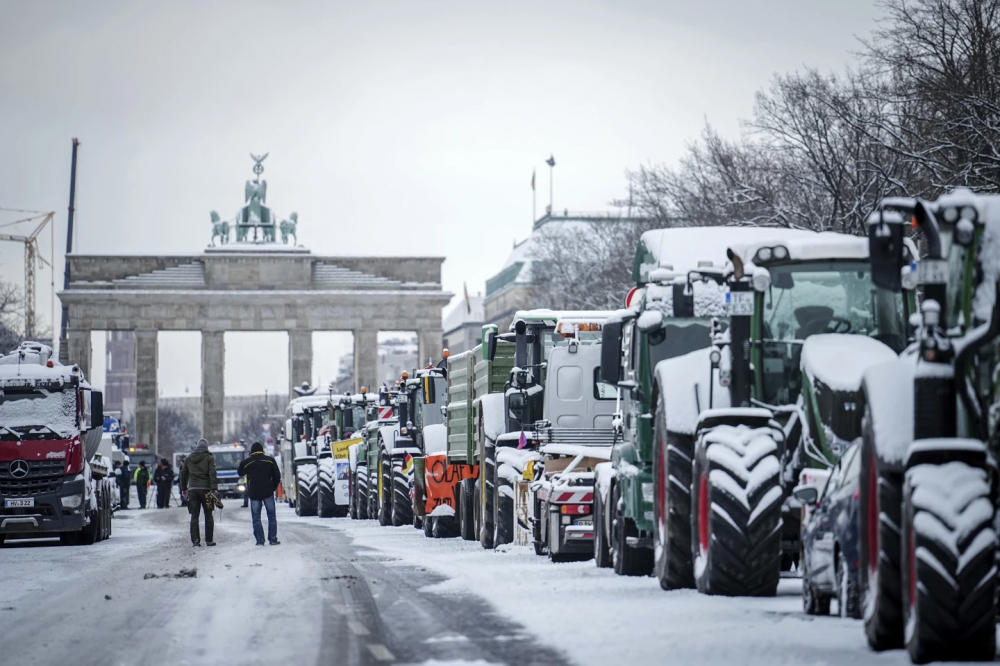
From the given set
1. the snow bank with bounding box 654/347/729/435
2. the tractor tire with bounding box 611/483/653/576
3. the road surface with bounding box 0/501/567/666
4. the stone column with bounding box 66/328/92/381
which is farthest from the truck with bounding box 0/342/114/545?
the stone column with bounding box 66/328/92/381

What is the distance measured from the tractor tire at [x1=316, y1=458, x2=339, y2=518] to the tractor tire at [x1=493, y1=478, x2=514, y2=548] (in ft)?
75.2

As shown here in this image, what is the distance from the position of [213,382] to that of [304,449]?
5619cm

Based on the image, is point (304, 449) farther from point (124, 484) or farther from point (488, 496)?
point (488, 496)

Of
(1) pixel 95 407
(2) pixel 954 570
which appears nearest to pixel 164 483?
(1) pixel 95 407

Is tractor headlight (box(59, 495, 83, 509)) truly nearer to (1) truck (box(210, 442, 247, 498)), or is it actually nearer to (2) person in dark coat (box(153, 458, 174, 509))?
(2) person in dark coat (box(153, 458, 174, 509))

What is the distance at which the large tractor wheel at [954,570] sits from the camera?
8406 mm

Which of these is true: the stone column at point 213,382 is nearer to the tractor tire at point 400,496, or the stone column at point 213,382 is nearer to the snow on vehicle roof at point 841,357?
the tractor tire at point 400,496

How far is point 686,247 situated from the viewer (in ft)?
54.3

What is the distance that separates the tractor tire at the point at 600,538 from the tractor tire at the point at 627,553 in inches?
35.1

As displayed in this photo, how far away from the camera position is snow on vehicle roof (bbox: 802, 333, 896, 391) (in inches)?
474

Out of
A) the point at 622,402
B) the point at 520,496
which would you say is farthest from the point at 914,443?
the point at 520,496

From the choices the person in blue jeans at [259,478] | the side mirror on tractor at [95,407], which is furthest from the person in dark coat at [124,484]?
the person in blue jeans at [259,478]

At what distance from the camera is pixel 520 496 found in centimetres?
2236

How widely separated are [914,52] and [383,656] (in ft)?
87.8
